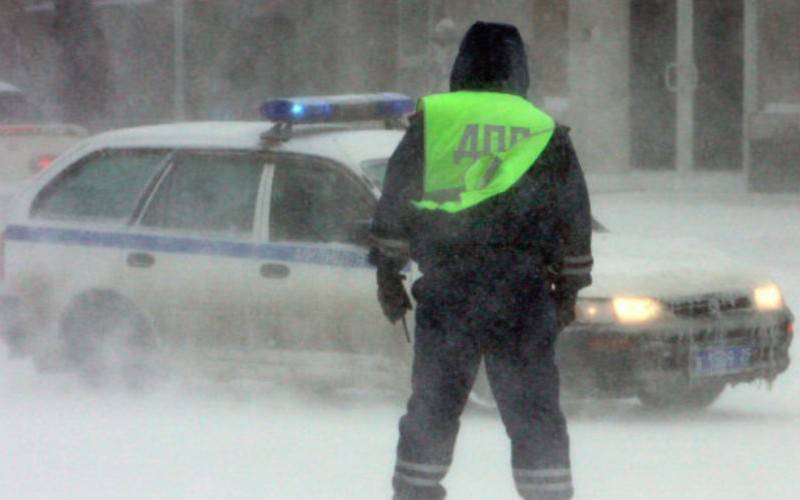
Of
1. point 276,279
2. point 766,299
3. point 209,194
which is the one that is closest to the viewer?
point 766,299

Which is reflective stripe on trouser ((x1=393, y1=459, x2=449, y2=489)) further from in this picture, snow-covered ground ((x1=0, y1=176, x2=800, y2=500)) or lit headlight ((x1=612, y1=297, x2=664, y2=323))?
lit headlight ((x1=612, y1=297, x2=664, y2=323))

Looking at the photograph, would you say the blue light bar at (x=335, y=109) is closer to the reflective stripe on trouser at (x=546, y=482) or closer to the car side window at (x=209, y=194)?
the car side window at (x=209, y=194)

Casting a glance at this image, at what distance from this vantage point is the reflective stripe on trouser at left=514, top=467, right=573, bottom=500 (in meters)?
5.73

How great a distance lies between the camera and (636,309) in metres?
8.61

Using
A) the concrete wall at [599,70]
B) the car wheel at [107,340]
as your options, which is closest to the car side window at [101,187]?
the car wheel at [107,340]

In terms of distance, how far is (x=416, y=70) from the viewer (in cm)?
2878

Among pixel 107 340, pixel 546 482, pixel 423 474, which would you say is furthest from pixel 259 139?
pixel 546 482

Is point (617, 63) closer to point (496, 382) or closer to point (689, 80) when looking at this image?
point (689, 80)

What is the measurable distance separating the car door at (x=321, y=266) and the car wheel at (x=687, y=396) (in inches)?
46.4

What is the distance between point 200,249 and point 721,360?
2.57 m

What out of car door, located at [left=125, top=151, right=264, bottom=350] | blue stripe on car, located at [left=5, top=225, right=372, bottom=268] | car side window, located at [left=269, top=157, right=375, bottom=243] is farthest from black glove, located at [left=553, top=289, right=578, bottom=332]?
car door, located at [left=125, top=151, right=264, bottom=350]

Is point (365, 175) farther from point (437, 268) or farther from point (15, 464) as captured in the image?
point (437, 268)

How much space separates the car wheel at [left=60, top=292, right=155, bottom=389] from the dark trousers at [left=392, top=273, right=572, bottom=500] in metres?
3.96

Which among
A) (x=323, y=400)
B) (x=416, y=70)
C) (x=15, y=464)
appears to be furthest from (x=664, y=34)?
(x=15, y=464)
